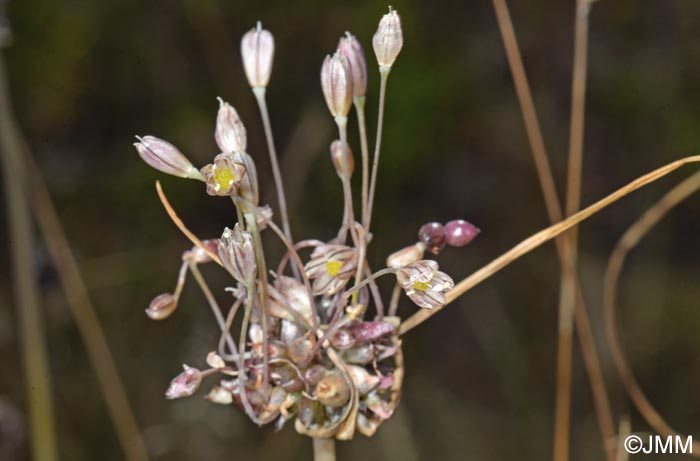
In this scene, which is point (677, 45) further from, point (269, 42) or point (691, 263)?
point (269, 42)

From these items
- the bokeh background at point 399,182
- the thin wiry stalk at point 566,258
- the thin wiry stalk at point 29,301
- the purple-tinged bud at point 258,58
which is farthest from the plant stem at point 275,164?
the bokeh background at point 399,182

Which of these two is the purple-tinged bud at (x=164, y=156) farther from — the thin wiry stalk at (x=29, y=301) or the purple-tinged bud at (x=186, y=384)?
the thin wiry stalk at (x=29, y=301)

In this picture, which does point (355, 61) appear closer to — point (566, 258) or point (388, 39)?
point (388, 39)

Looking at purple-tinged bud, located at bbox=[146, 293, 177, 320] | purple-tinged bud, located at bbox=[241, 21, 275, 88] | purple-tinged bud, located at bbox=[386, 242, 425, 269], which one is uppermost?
purple-tinged bud, located at bbox=[241, 21, 275, 88]

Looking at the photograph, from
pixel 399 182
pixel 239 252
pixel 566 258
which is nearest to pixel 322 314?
pixel 239 252

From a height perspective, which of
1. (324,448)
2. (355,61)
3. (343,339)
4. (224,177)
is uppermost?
(355,61)

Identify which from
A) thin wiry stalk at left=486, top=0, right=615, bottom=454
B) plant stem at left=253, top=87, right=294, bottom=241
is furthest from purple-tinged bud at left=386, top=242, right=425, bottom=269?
thin wiry stalk at left=486, top=0, right=615, bottom=454

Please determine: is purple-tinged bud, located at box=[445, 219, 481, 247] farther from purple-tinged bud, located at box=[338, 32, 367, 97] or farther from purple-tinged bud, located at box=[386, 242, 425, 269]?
purple-tinged bud, located at box=[338, 32, 367, 97]
